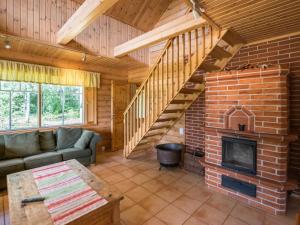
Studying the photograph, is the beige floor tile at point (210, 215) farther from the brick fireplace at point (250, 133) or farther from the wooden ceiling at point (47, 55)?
the wooden ceiling at point (47, 55)

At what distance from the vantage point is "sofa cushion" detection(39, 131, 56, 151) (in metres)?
3.56

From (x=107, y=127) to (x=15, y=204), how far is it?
3494 mm

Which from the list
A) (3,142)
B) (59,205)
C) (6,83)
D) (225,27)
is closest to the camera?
(59,205)

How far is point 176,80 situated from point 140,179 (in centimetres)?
197

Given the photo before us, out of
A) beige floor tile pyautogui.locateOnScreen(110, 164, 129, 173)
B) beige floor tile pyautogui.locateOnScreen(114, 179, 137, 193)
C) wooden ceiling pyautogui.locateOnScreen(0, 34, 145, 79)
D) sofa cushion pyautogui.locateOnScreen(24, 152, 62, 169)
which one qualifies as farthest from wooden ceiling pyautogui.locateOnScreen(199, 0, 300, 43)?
sofa cushion pyautogui.locateOnScreen(24, 152, 62, 169)

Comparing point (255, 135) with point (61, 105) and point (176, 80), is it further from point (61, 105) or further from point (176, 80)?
Answer: point (61, 105)

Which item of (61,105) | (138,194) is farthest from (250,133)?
(61,105)

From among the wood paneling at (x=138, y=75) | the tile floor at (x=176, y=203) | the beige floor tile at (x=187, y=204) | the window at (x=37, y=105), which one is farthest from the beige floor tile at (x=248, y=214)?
the window at (x=37, y=105)

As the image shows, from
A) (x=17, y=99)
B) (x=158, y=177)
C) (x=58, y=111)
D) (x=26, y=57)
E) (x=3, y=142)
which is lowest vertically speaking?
(x=158, y=177)

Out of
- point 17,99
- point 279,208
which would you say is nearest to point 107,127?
point 17,99

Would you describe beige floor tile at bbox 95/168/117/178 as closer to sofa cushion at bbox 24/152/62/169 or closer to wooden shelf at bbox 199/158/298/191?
sofa cushion at bbox 24/152/62/169

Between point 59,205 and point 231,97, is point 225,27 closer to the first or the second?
point 231,97

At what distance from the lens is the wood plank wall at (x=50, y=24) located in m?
2.69

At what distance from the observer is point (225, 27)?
241cm
